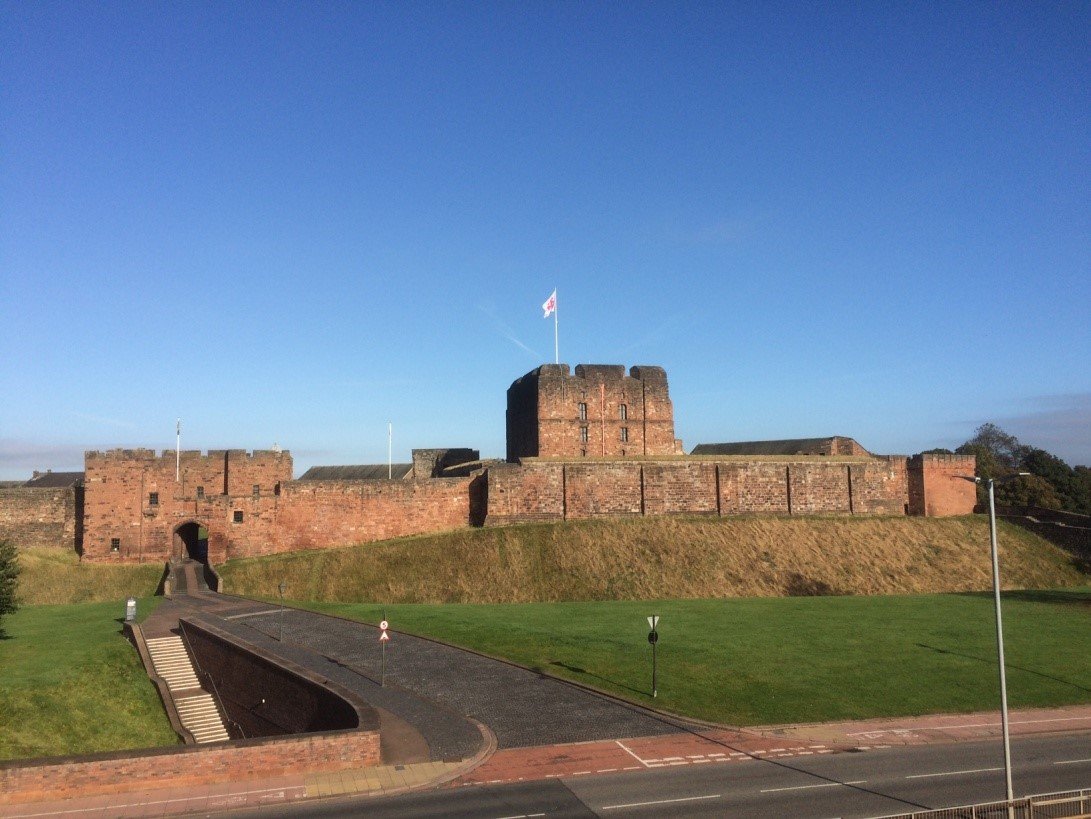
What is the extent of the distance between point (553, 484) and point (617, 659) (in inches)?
1022

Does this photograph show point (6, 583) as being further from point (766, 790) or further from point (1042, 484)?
point (1042, 484)

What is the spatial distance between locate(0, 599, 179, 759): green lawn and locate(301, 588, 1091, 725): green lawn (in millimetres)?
9788

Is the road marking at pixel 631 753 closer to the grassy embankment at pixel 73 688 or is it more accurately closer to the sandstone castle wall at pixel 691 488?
the grassy embankment at pixel 73 688

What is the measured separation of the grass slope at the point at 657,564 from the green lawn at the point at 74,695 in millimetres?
14697

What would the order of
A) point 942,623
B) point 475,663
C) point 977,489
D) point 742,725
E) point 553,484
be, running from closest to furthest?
point 742,725, point 475,663, point 942,623, point 553,484, point 977,489

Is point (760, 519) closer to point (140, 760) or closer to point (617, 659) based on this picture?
point (617, 659)

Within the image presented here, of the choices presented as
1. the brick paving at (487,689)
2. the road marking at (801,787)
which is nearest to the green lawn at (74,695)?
the brick paving at (487,689)

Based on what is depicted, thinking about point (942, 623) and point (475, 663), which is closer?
point (475, 663)

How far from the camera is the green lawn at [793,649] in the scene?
23406mm

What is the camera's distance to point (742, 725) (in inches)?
823

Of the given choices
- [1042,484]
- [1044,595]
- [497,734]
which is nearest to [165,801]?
[497,734]

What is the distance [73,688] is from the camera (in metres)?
24.5

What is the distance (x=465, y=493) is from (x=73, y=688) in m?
30.4

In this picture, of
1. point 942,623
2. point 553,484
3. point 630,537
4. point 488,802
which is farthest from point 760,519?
point 488,802
